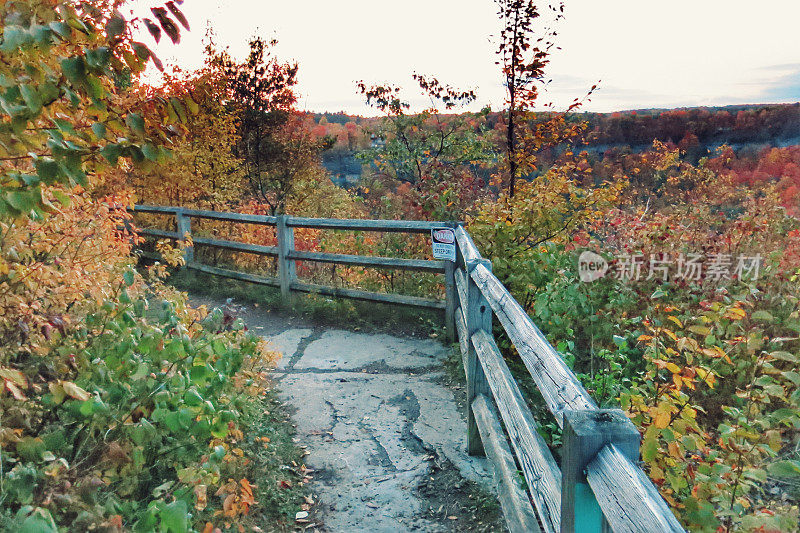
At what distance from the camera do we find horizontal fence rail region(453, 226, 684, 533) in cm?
130

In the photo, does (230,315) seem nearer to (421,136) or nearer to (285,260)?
(285,260)

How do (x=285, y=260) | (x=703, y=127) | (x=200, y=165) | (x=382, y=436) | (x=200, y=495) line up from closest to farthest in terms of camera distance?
(x=200, y=495) → (x=382, y=436) → (x=285, y=260) → (x=200, y=165) → (x=703, y=127)

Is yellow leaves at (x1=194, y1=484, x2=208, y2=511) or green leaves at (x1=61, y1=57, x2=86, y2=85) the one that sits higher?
green leaves at (x1=61, y1=57, x2=86, y2=85)

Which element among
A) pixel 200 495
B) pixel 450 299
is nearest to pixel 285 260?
pixel 450 299

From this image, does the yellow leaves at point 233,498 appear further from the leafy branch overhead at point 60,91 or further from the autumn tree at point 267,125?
the autumn tree at point 267,125

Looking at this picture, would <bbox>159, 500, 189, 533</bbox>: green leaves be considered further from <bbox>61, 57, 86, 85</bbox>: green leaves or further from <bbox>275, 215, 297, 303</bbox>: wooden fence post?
<bbox>275, 215, 297, 303</bbox>: wooden fence post

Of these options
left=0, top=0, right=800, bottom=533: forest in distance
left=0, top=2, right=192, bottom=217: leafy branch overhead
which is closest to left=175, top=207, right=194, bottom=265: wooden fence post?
left=0, top=0, right=800, bottom=533: forest in distance

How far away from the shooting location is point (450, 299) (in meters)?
6.25

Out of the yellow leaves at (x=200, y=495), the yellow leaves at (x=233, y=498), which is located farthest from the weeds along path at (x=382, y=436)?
the yellow leaves at (x=200, y=495)

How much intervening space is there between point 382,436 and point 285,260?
4034 mm

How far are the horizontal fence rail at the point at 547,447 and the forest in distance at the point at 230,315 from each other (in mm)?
468

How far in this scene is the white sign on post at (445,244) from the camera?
604 cm

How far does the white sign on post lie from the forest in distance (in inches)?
9.5

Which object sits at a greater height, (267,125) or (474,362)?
(267,125)
